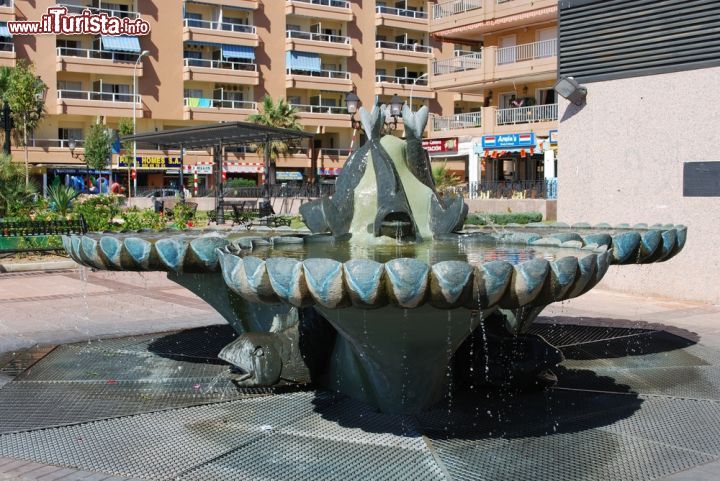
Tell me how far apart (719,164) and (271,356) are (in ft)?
27.2

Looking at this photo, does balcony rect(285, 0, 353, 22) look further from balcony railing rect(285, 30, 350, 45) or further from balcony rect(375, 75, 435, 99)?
balcony rect(375, 75, 435, 99)

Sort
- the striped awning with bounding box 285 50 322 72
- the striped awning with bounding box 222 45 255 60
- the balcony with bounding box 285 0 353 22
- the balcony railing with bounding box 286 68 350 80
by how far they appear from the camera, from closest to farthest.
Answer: the striped awning with bounding box 222 45 255 60 → the balcony with bounding box 285 0 353 22 → the striped awning with bounding box 285 50 322 72 → the balcony railing with bounding box 286 68 350 80

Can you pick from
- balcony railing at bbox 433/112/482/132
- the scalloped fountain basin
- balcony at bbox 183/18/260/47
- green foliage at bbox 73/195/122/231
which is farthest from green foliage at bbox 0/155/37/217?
balcony at bbox 183/18/260/47

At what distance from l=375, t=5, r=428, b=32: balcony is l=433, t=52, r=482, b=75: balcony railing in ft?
81.4

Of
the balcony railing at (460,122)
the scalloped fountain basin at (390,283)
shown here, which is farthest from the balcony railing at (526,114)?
the scalloped fountain basin at (390,283)

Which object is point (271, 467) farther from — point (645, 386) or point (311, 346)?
point (645, 386)

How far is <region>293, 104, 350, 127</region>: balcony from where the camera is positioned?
59531mm

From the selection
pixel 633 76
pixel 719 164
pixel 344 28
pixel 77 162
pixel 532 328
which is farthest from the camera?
pixel 344 28

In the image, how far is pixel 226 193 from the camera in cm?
3984

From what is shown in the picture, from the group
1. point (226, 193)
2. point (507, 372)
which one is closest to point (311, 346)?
point (507, 372)

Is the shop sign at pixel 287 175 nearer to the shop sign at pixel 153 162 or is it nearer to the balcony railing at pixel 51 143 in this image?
the shop sign at pixel 153 162

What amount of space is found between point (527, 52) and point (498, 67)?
148 centimetres

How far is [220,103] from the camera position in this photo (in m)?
57.5

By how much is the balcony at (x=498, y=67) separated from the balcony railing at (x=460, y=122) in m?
1.70
